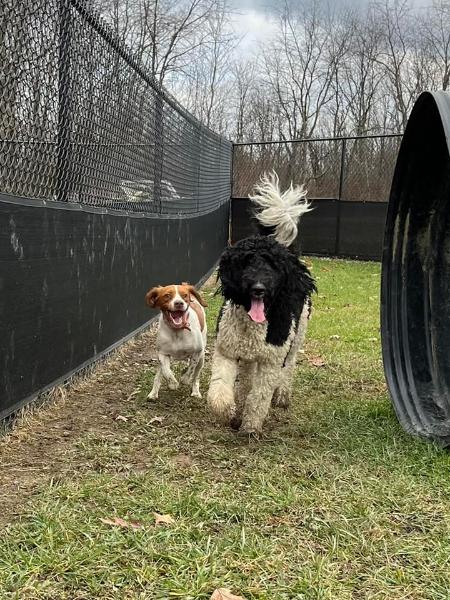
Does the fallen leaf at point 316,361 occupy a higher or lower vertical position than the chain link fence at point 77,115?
lower

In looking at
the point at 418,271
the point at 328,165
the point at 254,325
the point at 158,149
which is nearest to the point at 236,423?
the point at 254,325

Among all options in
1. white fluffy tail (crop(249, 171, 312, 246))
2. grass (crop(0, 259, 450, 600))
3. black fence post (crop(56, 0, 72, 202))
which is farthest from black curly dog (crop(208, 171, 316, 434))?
black fence post (crop(56, 0, 72, 202))

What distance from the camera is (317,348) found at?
6.48 m

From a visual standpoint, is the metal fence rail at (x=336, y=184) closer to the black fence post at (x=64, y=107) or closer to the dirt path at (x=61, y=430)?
the dirt path at (x=61, y=430)

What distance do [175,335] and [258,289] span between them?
118 centimetres

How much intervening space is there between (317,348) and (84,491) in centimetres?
387

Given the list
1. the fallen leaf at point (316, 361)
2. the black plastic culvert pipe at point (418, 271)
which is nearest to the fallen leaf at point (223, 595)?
the black plastic culvert pipe at point (418, 271)

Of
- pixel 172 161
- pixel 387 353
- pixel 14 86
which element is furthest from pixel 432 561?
pixel 172 161

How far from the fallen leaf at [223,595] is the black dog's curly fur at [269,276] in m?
2.02

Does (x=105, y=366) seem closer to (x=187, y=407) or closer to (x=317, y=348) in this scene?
(x=187, y=407)

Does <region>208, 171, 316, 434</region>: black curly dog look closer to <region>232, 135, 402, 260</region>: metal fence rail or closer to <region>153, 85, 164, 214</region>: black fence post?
<region>153, 85, 164, 214</region>: black fence post

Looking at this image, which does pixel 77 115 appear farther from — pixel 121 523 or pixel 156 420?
pixel 121 523

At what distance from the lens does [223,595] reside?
2145 millimetres

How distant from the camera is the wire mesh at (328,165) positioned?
51.7 feet
